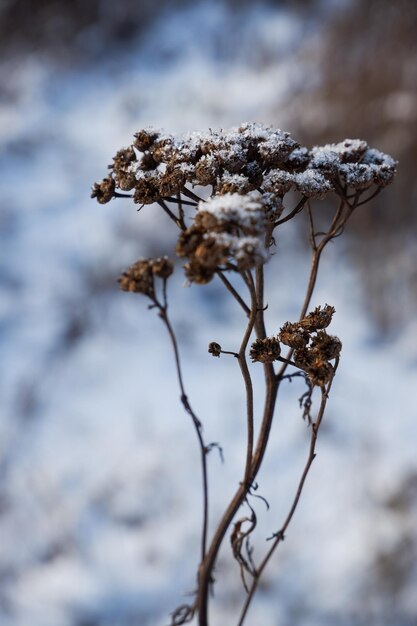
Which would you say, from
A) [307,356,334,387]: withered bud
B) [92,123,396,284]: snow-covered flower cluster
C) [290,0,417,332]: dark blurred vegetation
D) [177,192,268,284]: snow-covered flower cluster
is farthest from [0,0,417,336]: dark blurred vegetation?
[177,192,268,284]: snow-covered flower cluster

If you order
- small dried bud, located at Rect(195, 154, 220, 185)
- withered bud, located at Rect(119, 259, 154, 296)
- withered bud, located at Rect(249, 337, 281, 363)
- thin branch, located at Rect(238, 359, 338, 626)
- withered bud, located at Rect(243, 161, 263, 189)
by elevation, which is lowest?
thin branch, located at Rect(238, 359, 338, 626)

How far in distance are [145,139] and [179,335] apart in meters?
3.22

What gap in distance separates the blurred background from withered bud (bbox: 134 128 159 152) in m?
2.16

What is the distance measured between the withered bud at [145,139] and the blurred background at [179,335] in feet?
7.09

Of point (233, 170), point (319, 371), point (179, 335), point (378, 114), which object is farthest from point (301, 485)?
point (378, 114)

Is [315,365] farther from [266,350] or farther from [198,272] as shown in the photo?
[198,272]

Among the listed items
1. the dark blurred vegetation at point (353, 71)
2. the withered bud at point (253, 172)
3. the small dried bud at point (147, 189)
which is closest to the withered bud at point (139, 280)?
the small dried bud at point (147, 189)

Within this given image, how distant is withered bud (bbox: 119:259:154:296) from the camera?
905 millimetres

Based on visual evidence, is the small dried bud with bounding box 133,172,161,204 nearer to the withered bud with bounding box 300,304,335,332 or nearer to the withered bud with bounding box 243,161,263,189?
the withered bud with bounding box 243,161,263,189

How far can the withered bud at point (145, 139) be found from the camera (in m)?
1.02

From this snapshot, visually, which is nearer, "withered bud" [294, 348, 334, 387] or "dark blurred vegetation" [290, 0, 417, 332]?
"withered bud" [294, 348, 334, 387]

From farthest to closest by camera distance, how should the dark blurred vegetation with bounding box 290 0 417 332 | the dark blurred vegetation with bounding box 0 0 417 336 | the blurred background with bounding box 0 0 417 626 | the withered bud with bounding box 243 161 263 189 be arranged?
the dark blurred vegetation with bounding box 0 0 417 336 → the dark blurred vegetation with bounding box 290 0 417 332 → the blurred background with bounding box 0 0 417 626 → the withered bud with bounding box 243 161 263 189

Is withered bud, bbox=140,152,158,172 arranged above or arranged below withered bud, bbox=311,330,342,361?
above

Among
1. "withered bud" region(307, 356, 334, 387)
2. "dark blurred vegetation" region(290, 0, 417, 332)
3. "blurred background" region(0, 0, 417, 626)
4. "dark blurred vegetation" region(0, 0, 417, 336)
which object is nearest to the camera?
"withered bud" region(307, 356, 334, 387)
